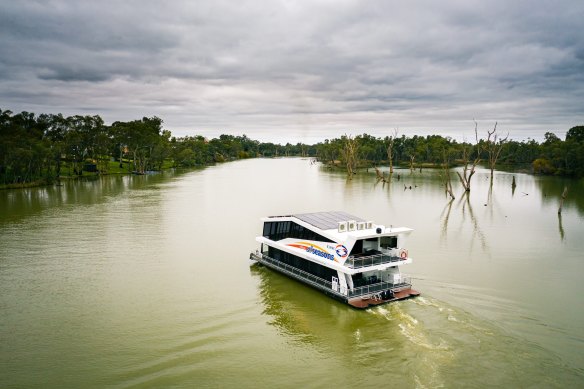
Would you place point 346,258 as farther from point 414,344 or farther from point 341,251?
point 414,344

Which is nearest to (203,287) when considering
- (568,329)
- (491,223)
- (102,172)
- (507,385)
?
(507,385)

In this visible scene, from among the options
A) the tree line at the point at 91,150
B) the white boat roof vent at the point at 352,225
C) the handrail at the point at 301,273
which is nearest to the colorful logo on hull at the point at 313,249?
the handrail at the point at 301,273

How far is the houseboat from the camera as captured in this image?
25.8 m

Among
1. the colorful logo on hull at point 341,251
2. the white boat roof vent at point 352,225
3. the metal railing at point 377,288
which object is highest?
the white boat roof vent at point 352,225

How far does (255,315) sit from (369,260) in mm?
7772

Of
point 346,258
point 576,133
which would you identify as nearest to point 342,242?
point 346,258

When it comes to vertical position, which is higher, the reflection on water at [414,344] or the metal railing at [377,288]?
the metal railing at [377,288]

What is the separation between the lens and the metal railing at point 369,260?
25672 mm

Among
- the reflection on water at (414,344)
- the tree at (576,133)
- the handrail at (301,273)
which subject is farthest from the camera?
the tree at (576,133)

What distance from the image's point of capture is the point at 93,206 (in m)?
63.7

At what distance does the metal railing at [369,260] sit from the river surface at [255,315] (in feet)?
8.58

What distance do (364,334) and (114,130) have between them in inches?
4817

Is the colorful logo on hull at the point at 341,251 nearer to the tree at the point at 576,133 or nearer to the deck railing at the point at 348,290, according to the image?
the deck railing at the point at 348,290

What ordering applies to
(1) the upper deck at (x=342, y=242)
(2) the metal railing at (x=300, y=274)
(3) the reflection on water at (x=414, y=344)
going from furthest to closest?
1. (2) the metal railing at (x=300, y=274)
2. (1) the upper deck at (x=342, y=242)
3. (3) the reflection on water at (x=414, y=344)
